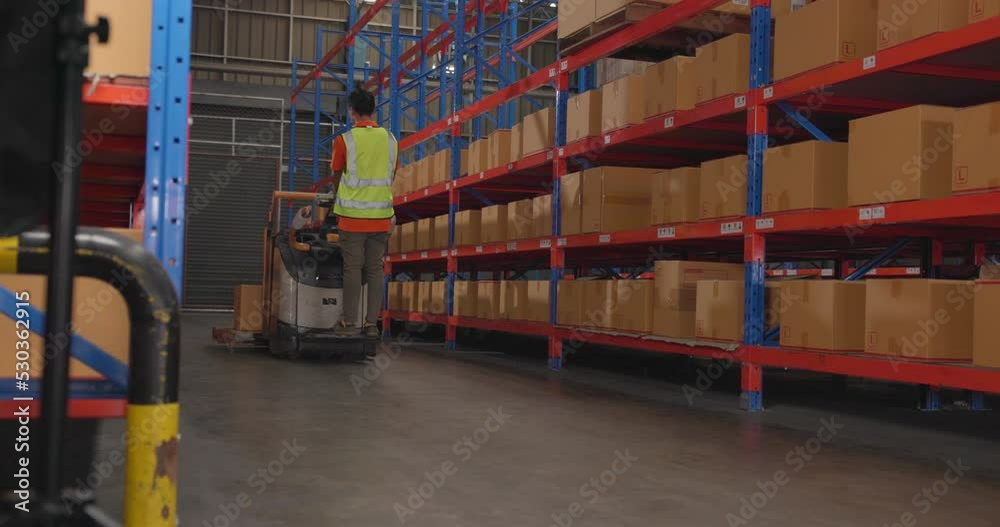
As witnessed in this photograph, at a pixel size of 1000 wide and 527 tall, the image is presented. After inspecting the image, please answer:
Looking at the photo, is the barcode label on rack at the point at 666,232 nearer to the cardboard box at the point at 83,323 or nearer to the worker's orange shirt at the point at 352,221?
the worker's orange shirt at the point at 352,221

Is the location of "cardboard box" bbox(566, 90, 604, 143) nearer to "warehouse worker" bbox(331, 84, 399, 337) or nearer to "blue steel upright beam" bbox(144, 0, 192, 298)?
"warehouse worker" bbox(331, 84, 399, 337)

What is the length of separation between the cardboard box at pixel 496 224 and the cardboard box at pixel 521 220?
0.49 feet

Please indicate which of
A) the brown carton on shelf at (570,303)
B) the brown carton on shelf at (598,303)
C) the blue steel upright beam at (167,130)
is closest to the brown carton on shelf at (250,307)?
the brown carton on shelf at (570,303)

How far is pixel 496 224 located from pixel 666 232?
3257 millimetres

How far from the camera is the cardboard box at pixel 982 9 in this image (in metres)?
4.12

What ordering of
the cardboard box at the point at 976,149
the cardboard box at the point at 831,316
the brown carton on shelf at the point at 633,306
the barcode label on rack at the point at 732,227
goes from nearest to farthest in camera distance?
the cardboard box at the point at 976,149 < the cardboard box at the point at 831,316 < the barcode label on rack at the point at 732,227 < the brown carton on shelf at the point at 633,306

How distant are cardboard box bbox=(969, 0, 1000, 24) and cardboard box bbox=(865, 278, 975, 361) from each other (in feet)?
4.16

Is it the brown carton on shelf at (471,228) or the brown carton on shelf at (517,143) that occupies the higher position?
the brown carton on shelf at (517,143)

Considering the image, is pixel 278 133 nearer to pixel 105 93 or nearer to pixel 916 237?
pixel 916 237

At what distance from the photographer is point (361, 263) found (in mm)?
7090

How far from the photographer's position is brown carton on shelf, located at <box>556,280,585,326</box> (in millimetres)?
7578

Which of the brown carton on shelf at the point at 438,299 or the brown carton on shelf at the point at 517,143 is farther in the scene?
the brown carton on shelf at the point at 438,299

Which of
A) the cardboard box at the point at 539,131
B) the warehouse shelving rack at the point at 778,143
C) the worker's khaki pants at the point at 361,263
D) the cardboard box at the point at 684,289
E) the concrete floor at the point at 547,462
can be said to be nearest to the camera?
the concrete floor at the point at 547,462

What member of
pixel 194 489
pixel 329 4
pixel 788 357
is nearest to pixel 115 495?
pixel 194 489
